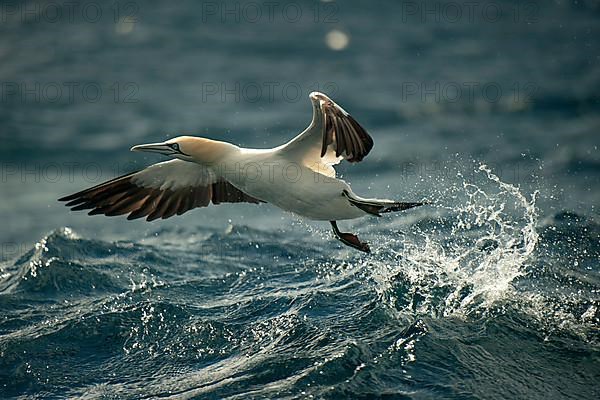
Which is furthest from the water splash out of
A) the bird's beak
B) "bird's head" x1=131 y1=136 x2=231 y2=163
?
the bird's beak

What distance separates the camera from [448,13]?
20797 millimetres

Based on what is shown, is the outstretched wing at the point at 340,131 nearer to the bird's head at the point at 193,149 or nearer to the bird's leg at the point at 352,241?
the bird's head at the point at 193,149

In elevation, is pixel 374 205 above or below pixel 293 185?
below

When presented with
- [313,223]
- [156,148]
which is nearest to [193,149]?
[156,148]

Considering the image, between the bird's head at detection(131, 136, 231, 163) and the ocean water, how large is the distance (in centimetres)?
143

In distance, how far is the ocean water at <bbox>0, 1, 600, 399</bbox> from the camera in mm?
7020

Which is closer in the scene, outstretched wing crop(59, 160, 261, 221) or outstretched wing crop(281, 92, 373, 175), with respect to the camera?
outstretched wing crop(281, 92, 373, 175)

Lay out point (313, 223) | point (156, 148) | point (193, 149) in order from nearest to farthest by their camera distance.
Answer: point (156, 148)
point (193, 149)
point (313, 223)

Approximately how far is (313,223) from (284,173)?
349 centimetres

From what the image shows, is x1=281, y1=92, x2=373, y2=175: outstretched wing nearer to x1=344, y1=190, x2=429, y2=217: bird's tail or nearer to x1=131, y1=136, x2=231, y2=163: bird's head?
x1=344, y1=190, x2=429, y2=217: bird's tail

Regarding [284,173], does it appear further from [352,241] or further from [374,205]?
[352,241]

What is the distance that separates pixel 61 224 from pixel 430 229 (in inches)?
207

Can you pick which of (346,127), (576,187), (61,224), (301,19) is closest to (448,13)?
(301,19)

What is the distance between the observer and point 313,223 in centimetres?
1094
